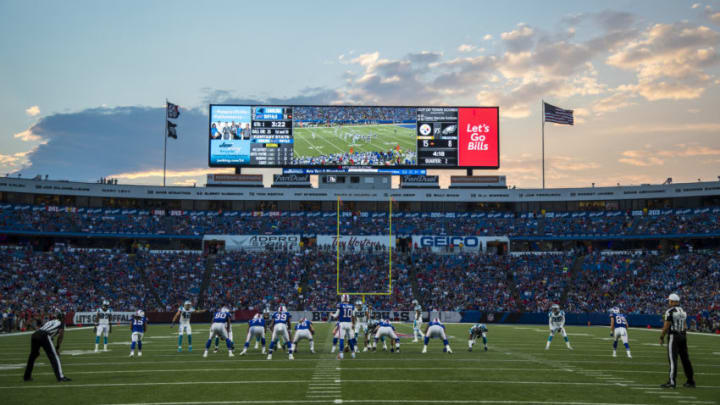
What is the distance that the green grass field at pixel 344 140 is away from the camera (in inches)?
2210

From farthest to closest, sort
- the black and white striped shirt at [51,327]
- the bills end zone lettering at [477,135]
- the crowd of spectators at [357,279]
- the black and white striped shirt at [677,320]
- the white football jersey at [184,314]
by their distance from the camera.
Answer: the bills end zone lettering at [477,135], the crowd of spectators at [357,279], the white football jersey at [184,314], the black and white striped shirt at [51,327], the black and white striped shirt at [677,320]

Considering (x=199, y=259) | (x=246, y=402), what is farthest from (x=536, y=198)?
(x=246, y=402)

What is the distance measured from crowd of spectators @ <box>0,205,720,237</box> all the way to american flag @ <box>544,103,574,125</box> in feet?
36.8

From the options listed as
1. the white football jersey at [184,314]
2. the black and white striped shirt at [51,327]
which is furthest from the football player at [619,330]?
the black and white striped shirt at [51,327]

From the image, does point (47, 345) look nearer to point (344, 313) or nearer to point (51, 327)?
point (51, 327)

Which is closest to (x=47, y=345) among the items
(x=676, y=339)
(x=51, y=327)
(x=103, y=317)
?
(x=51, y=327)

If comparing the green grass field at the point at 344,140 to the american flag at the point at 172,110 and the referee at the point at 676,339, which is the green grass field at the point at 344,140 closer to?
the american flag at the point at 172,110

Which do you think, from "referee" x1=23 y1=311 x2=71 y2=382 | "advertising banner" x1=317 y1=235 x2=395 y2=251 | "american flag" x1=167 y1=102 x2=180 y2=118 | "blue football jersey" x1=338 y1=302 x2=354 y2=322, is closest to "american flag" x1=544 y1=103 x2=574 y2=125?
"advertising banner" x1=317 y1=235 x2=395 y2=251

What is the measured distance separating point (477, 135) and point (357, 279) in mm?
17345

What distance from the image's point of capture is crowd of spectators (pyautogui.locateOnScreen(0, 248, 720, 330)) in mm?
49375

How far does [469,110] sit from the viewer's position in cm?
5662

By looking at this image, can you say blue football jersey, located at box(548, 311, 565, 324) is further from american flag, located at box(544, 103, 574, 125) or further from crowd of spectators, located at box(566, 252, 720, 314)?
american flag, located at box(544, 103, 574, 125)

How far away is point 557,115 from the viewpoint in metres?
56.3

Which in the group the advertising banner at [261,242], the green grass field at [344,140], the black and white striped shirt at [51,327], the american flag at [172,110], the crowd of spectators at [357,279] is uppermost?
the american flag at [172,110]
